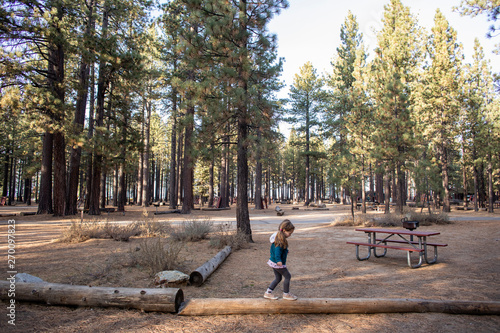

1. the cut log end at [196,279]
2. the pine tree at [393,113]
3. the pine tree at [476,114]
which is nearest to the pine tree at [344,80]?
the pine tree at [393,113]

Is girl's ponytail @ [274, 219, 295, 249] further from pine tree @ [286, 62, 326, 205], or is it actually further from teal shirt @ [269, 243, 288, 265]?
pine tree @ [286, 62, 326, 205]

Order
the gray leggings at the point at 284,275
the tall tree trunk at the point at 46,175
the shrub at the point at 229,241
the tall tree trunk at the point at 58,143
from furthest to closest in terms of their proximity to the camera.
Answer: the tall tree trunk at the point at 46,175, the tall tree trunk at the point at 58,143, the shrub at the point at 229,241, the gray leggings at the point at 284,275

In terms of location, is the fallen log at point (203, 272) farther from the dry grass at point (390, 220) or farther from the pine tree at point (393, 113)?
the pine tree at point (393, 113)

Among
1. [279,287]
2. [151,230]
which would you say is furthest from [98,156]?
[279,287]

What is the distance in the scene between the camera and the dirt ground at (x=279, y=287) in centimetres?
372

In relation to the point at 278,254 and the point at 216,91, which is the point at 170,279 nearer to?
the point at 278,254

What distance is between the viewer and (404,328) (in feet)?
12.0

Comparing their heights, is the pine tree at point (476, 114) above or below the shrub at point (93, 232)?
above

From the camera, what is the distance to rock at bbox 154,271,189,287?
17.1ft

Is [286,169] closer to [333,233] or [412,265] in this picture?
[333,233]

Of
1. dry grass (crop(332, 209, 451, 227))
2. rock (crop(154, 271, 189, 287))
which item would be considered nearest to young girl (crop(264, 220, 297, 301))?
rock (crop(154, 271, 189, 287))

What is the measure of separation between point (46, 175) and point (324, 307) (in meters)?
20.1

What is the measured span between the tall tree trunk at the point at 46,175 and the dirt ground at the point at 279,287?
8837 mm

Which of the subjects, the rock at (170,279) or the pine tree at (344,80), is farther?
the pine tree at (344,80)
